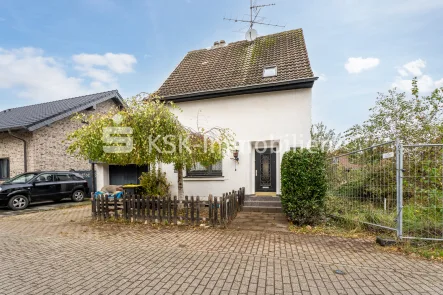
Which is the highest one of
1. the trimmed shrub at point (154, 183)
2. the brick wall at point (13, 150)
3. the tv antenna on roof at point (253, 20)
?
the tv antenna on roof at point (253, 20)

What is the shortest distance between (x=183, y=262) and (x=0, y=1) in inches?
478

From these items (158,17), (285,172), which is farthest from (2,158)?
(285,172)

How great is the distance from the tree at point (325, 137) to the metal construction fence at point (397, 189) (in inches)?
281

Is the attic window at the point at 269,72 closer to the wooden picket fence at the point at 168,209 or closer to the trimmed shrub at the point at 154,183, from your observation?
the wooden picket fence at the point at 168,209

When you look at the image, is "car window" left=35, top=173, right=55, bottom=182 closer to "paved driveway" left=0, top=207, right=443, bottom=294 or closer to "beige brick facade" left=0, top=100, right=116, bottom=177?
"beige brick facade" left=0, top=100, right=116, bottom=177

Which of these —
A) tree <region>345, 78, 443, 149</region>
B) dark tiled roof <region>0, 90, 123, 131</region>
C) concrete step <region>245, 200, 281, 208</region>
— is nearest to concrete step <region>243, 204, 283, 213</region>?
concrete step <region>245, 200, 281, 208</region>

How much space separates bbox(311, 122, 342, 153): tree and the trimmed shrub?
8.73 meters

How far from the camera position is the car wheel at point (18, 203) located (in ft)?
30.3

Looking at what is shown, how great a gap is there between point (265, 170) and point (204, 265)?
6.03 metres

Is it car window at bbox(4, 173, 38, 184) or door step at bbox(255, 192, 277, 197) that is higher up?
car window at bbox(4, 173, 38, 184)

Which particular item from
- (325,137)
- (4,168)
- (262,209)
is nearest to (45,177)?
(4,168)

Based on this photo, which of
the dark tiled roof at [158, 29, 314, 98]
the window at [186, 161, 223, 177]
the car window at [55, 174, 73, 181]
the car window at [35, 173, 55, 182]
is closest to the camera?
the dark tiled roof at [158, 29, 314, 98]

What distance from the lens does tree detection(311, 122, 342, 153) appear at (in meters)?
12.8

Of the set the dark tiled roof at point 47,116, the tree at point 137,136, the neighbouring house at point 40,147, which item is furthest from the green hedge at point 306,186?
the neighbouring house at point 40,147
